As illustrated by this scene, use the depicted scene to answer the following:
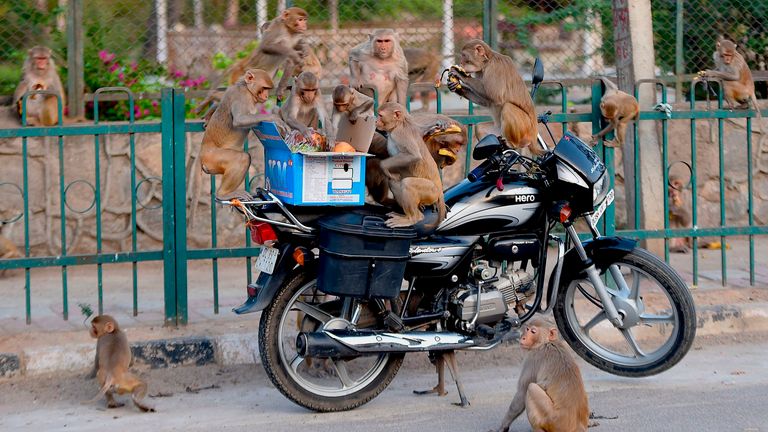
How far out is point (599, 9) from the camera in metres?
10.7

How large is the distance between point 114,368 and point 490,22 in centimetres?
522

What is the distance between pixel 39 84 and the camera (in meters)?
9.12

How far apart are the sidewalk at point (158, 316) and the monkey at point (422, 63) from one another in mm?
2636

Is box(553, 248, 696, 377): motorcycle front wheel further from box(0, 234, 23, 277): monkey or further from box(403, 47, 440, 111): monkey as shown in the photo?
box(403, 47, 440, 111): monkey

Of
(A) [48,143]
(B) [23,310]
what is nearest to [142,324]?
(B) [23,310]

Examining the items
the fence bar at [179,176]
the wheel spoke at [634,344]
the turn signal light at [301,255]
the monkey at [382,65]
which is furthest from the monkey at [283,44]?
the wheel spoke at [634,344]

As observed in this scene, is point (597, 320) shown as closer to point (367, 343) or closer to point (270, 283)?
point (367, 343)

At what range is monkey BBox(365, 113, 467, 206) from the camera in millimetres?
5723

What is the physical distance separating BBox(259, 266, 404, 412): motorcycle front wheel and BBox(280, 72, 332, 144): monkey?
3.06ft

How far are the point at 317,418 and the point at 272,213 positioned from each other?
101cm

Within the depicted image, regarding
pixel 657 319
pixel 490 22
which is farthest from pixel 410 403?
pixel 490 22

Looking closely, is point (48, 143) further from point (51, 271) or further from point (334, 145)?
point (334, 145)

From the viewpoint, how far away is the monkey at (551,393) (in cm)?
464

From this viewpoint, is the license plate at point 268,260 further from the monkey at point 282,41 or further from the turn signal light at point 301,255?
the monkey at point 282,41
